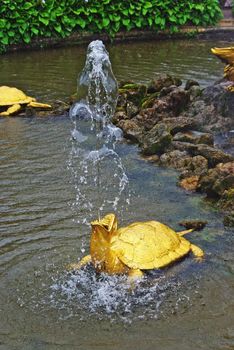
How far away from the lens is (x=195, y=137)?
8641 millimetres

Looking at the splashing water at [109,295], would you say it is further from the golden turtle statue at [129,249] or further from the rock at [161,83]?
the rock at [161,83]

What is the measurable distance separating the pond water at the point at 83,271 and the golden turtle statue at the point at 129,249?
0.10 meters

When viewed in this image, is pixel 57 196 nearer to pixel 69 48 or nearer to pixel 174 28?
pixel 69 48

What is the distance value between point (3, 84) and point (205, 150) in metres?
6.37

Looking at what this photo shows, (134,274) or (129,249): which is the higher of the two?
(129,249)

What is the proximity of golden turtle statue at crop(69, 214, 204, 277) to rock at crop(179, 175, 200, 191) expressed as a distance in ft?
6.35

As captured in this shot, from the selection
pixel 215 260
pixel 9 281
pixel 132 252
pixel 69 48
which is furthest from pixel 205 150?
pixel 69 48

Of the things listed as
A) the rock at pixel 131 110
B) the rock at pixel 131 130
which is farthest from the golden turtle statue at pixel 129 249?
the rock at pixel 131 110

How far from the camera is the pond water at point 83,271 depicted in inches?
177

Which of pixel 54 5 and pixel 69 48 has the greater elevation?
pixel 54 5

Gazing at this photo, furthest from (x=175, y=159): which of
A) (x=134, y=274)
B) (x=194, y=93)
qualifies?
(x=134, y=274)

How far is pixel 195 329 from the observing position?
4.54m

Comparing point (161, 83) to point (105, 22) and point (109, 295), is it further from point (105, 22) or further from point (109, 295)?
point (105, 22)

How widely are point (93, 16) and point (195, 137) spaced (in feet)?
32.2
